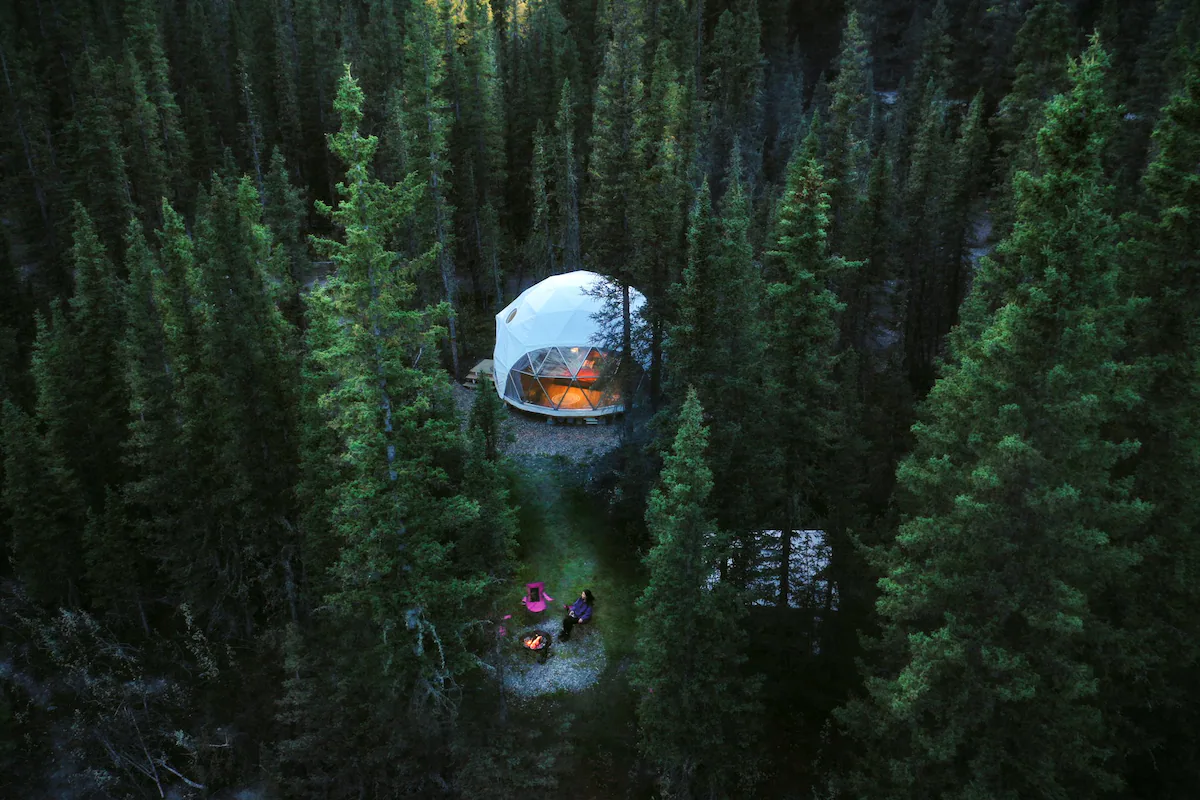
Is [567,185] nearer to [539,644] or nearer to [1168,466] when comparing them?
[539,644]

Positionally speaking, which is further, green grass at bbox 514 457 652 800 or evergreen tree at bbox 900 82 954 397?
evergreen tree at bbox 900 82 954 397

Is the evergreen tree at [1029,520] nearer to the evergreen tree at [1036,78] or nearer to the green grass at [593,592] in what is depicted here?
the green grass at [593,592]

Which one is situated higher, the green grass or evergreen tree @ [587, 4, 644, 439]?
evergreen tree @ [587, 4, 644, 439]

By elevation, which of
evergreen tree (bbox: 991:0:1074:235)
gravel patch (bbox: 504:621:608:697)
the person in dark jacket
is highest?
evergreen tree (bbox: 991:0:1074:235)

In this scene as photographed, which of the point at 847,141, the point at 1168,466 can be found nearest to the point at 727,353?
the point at 1168,466

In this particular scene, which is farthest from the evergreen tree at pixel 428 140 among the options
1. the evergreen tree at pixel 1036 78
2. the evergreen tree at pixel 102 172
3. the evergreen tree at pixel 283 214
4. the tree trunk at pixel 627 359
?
the evergreen tree at pixel 1036 78

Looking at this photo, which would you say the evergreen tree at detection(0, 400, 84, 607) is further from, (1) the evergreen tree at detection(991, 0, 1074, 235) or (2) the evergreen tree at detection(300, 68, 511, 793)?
(1) the evergreen tree at detection(991, 0, 1074, 235)

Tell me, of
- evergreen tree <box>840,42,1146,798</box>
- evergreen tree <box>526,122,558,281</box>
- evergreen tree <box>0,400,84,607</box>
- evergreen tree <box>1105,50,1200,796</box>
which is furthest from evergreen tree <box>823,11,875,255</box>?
evergreen tree <box>0,400,84,607</box>
